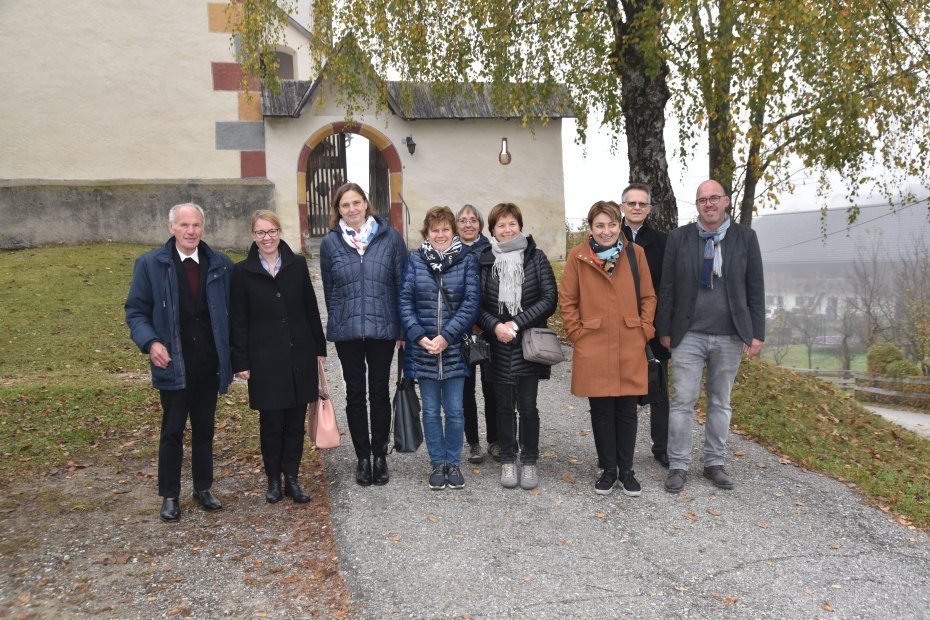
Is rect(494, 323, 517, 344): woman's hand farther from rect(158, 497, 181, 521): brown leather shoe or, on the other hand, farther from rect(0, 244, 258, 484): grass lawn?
rect(0, 244, 258, 484): grass lawn

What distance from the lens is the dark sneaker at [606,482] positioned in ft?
16.4

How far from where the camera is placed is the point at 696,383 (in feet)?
16.5

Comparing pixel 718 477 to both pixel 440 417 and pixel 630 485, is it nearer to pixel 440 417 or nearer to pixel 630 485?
pixel 630 485

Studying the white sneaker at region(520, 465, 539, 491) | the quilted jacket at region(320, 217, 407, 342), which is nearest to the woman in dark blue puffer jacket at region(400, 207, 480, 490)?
the quilted jacket at region(320, 217, 407, 342)

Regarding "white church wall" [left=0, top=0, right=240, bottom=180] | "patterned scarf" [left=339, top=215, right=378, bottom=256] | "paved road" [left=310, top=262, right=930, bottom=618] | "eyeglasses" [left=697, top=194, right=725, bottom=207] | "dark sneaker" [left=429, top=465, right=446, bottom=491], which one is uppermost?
"white church wall" [left=0, top=0, right=240, bottom=180]

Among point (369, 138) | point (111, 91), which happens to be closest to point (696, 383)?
point (369, 138)

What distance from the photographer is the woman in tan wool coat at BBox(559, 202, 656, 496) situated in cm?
482

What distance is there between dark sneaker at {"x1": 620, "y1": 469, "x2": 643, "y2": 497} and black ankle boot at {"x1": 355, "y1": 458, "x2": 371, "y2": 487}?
174 cm

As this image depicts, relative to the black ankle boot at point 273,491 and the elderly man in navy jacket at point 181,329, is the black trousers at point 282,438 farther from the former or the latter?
the elderly man in navy jacket at point 181,329

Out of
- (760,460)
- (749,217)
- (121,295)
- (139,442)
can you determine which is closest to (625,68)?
(749,217)

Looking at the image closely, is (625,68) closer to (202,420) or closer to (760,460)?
(760,460)

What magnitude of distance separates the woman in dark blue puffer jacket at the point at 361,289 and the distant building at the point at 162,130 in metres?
9.86

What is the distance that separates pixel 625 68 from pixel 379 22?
2.91 metres

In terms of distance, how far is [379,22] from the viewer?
28.7ft
